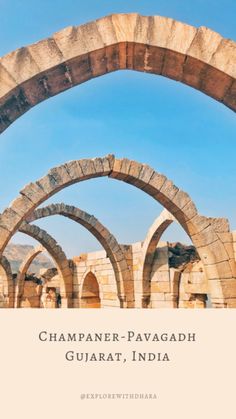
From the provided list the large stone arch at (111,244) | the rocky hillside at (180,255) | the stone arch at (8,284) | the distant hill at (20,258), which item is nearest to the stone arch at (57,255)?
the large stone arch at (111,244)

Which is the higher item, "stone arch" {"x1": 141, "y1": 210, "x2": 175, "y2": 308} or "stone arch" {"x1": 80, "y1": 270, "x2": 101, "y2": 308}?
"stone arch" {"x1": 141, "y1": 210, "x2": 175, "y2": 308}

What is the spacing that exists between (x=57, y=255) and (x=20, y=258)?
5091cm

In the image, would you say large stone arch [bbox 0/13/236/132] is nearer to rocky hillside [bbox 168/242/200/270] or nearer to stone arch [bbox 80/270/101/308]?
rocky hillside [bbox 168/242/200/270]

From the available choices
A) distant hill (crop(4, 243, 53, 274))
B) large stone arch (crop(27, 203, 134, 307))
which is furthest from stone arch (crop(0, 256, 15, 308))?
distant hill (crop(4, 243, 53, 274))

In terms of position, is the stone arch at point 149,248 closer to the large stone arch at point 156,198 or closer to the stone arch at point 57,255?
the large stone arch at point 156,198

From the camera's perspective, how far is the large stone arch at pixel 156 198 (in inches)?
311

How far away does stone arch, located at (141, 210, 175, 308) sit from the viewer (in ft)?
34.3

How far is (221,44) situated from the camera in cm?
328

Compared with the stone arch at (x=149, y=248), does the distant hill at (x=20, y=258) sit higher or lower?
higher

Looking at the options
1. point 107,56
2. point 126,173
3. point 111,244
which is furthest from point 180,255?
point 107,56

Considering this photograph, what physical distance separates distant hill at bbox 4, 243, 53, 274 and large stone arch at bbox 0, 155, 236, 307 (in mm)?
43749

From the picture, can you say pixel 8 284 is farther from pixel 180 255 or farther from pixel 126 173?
pixel 126 173

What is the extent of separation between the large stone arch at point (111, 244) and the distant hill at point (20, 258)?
40.4 m
